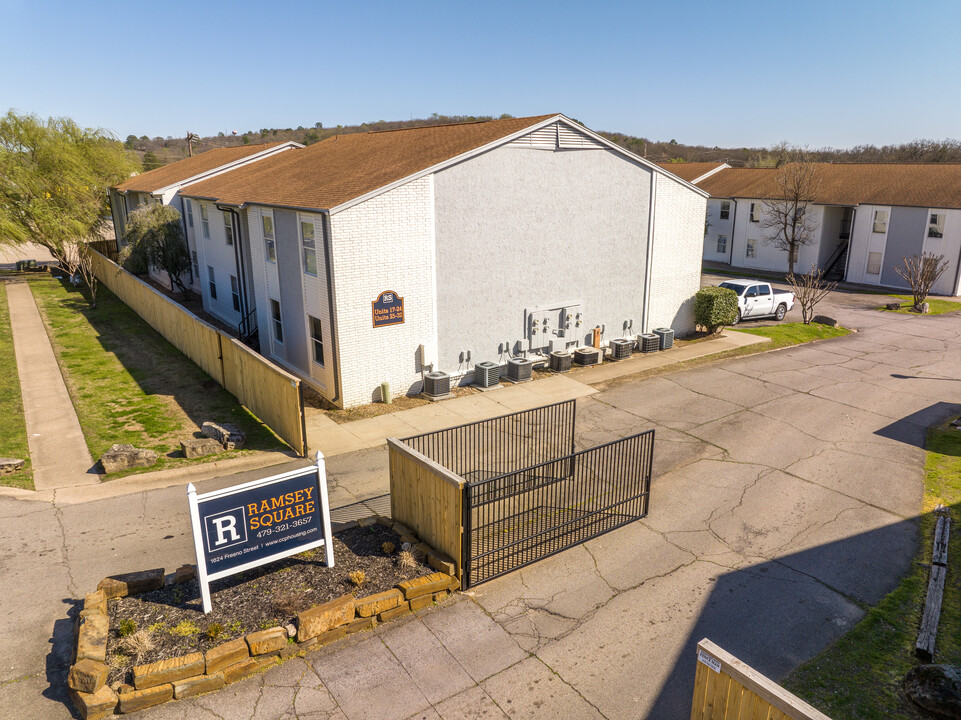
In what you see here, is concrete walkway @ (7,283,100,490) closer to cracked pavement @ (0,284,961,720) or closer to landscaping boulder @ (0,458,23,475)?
landscaping boulder @ (0,458,23,475)

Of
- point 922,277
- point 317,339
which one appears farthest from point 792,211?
point 317,339

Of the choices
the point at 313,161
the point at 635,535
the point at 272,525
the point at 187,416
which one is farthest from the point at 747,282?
the point at 272,525

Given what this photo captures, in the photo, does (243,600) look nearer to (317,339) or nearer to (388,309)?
(388,309)

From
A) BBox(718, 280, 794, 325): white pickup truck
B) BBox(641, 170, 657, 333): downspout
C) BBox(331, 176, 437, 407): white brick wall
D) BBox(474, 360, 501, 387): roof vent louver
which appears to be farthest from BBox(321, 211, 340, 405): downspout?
BBox(718, 280, 794, 325): white pickup truck

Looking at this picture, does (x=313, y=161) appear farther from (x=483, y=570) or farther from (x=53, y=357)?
(x=483, y=570)

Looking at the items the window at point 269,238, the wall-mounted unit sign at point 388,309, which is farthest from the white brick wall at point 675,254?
the window at point 269,238
